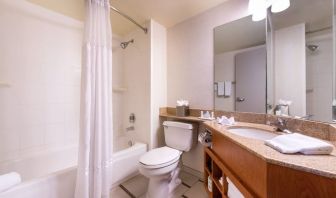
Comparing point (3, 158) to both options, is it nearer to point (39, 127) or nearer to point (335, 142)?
point (39, 127)

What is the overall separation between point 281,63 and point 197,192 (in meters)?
1.53

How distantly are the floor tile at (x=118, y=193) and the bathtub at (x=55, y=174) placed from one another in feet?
0.19

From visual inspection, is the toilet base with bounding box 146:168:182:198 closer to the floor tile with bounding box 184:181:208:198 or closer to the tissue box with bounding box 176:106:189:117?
the floor tile with bounding box 184:181:208:198

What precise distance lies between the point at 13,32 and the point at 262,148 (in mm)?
2449

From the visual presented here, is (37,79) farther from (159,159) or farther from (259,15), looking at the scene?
(259,15)

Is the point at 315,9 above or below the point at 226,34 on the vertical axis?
below

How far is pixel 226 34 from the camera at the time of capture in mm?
1678

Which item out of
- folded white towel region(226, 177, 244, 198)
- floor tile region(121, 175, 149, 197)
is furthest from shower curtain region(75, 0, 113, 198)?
folded white towel region(226, 177, 244, 198)

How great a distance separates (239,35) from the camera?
5.24 ft

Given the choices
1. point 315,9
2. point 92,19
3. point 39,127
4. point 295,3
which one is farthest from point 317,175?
point 39,127

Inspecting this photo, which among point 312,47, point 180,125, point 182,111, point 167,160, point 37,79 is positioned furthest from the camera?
point 182,111

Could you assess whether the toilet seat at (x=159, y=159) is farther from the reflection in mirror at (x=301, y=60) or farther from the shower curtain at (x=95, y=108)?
the reflection in mirror at (x=301, y=60)

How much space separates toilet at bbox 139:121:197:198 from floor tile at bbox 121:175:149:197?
0.16 meters

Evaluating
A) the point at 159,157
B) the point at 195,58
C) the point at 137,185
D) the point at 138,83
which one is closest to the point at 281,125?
the point at 159,157
